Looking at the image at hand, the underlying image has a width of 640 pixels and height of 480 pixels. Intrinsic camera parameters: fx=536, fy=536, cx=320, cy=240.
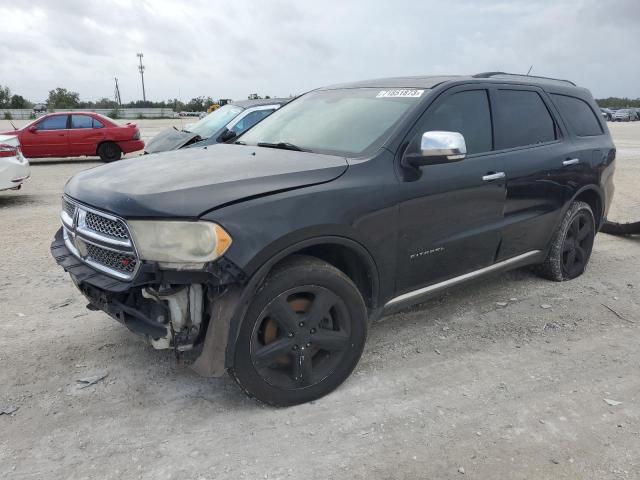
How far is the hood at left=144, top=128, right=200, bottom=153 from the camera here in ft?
28.2

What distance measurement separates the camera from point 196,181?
2750mm

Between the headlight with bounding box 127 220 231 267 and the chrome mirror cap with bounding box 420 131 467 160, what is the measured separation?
1351 millimetres

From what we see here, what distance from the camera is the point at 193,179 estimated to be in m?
2.79

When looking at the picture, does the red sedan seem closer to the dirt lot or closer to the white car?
the white car

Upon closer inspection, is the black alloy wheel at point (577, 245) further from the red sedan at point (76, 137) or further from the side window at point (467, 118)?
the red sedan at point (76, 137)

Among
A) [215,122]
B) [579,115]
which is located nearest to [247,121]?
[215,122]

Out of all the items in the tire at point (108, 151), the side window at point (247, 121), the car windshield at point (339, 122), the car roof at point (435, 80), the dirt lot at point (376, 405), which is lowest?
the dirt lot at point (376, 405)

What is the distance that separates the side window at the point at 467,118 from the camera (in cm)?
355

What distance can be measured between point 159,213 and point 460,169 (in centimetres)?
202

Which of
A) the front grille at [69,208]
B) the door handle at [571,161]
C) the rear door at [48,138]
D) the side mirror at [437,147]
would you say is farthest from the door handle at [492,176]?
the rear door at [48,138]

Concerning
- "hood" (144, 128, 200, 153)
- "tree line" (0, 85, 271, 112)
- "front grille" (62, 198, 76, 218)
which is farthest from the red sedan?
"tree line" (0, 85, 271, 112)

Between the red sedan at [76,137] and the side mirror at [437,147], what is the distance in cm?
1326

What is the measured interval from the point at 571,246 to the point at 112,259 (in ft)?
13.2

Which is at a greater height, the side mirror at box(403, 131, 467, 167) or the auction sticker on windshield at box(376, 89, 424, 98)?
the auction sticker on windshield at box(376, 89, 424, 98)
